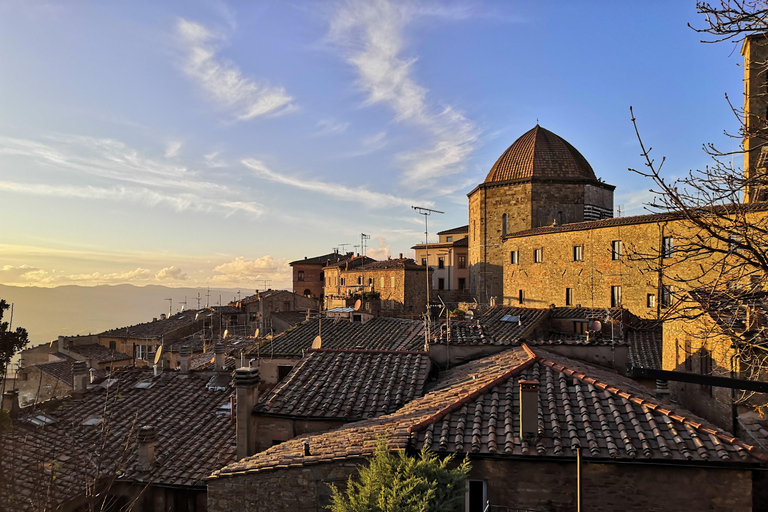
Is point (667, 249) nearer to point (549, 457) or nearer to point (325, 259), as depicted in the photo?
point (549, 457)

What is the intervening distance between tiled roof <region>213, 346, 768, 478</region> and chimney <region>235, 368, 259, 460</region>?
3.79ft

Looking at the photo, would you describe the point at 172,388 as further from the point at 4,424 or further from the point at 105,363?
the point at 105,363

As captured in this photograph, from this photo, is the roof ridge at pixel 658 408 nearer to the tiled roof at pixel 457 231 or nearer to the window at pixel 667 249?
the window at pixel 667 249

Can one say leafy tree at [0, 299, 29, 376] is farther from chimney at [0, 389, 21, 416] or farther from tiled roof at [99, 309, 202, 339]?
tiled roof at [99, 309, 202, 339]

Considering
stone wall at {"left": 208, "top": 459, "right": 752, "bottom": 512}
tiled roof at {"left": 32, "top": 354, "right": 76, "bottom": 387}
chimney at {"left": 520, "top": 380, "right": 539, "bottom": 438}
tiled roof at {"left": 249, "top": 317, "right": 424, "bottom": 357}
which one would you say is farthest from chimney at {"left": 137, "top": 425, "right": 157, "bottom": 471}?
tiled roof at {"left": 32, "top": 354, "right": 76, "bottom": 387}

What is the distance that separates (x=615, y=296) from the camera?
28.4 meters

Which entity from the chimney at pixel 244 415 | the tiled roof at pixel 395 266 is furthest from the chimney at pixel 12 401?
the tiled roof at pixel 395 266

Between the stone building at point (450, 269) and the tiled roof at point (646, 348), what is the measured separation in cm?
2568

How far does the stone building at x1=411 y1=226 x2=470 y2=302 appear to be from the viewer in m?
46.7

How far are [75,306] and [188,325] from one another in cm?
7140

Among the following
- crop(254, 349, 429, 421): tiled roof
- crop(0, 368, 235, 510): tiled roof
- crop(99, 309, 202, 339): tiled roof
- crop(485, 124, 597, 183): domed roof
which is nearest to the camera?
crop(0, 368, 235, 510): tiled roof

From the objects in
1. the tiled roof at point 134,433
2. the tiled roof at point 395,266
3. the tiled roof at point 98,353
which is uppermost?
the tiled roof at point 395,266

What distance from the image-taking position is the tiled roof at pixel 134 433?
9406mm

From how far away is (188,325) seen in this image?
37.3m
